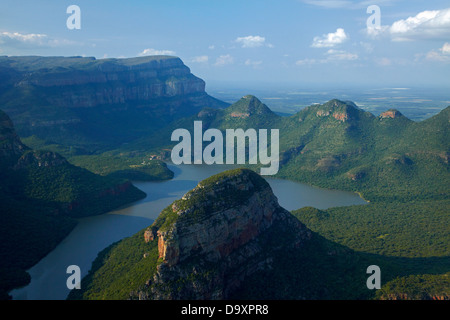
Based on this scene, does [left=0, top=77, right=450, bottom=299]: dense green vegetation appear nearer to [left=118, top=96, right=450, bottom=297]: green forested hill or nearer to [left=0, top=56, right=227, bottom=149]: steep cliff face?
[left=118, top=96, right=450, bottom=297]: green forested hill

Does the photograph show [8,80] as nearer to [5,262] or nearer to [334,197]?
[5,262]

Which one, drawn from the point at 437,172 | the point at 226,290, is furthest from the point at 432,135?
the point at 226,290

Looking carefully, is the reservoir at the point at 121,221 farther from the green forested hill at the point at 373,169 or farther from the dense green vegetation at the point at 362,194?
the green forested hill at the point at 373,169

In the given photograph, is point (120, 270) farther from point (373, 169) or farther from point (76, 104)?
point (76, 104)

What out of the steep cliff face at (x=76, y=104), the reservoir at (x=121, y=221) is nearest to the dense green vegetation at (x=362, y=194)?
the reservoir at (x=121, y=221)

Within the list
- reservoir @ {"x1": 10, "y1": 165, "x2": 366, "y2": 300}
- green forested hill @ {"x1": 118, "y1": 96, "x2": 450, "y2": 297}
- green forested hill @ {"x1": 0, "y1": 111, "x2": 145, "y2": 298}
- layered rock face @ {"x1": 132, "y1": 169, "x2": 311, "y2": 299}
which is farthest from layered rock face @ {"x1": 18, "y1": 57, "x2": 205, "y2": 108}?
layered rock face @ {"x1": 132, "y1": 169, "x2": 311, "y2": 299}

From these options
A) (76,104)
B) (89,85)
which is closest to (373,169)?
(76,104)
